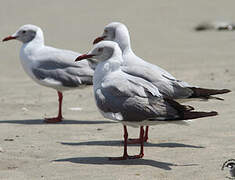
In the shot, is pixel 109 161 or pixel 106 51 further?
pixel 106 51

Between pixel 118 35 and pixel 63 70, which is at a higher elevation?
pixel 118 35

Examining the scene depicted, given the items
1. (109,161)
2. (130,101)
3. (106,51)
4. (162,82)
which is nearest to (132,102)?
(130,101)

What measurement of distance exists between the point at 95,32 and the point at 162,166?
35.3ft

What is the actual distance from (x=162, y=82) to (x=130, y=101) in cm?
106

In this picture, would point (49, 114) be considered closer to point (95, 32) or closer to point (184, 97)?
point (184, 97)

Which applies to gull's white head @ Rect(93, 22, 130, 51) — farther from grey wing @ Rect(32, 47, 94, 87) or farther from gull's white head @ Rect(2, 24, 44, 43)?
gull's white head @ Rect(2, 24, 44, 43)

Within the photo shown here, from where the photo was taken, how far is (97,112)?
9.69 m

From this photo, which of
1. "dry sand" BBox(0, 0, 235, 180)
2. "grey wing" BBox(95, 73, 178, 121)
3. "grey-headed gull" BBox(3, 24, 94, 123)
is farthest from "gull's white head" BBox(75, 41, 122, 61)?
"grey-headed gull" BBox(3, 24, 94, 123)

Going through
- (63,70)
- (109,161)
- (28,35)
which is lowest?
(109,161)

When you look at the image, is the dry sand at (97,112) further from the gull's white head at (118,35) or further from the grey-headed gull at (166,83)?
the gull's white head at (118,35)

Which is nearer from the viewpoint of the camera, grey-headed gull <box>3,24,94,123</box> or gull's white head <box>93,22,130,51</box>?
gull's white head <box>93,22,130,51</box>

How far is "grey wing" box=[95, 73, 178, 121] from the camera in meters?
6.48

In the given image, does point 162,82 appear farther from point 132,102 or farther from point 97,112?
point 97,112

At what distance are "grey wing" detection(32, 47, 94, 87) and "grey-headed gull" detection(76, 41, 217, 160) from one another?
8.07ft
